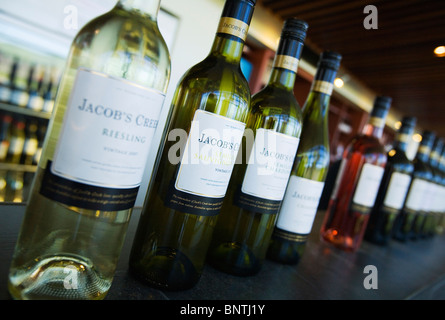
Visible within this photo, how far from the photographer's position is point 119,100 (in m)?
0.26

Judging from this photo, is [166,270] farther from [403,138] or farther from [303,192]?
[403,138]

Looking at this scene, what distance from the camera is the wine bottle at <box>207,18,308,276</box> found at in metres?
0.44

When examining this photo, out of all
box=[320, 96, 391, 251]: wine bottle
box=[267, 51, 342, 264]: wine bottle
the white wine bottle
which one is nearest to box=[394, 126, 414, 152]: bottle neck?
box=[320, 96, 391, 251]: wine bottle

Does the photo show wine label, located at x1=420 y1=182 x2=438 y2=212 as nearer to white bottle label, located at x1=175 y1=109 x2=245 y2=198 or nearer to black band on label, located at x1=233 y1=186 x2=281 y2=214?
black band on label, located at x1=233 y1=186 x2=281 y2=214

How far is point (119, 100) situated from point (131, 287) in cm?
21

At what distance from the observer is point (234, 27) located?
1.16 ft

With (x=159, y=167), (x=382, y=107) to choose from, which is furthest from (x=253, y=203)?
(x=382, y=107)

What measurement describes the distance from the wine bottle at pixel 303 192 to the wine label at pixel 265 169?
4.2 inches

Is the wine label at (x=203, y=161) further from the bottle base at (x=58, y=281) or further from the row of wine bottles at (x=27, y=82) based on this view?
the row of wine bottles at (x=27, y=82)
